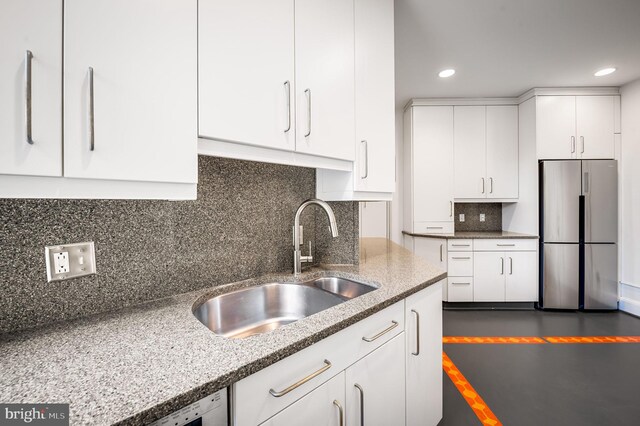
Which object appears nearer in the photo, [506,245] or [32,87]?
[32,87]

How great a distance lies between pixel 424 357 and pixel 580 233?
3.23 meters

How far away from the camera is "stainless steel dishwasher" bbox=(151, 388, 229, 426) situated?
566 millimetres

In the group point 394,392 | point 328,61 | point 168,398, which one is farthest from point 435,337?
point 328,61

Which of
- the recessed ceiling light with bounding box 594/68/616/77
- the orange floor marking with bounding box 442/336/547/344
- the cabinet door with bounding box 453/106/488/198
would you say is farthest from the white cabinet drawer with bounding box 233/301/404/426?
the recessed ceiling light with bounding box 594/68/616/77

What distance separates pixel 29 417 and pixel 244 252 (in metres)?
0.91

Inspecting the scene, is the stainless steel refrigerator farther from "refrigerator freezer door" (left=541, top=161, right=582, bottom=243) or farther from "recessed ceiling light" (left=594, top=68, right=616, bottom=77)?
"recessed ceiling light" (left=594, top=68, right=616, bottom=77)

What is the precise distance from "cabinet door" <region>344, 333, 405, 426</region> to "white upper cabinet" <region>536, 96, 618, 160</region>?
3.49 metres

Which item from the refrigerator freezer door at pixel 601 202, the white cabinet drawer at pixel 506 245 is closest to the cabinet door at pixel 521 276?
the white cabinet drawer at pixel 506 245

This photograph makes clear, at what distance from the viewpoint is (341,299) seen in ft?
4.21

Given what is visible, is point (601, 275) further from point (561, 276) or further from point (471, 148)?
point (471, 148)

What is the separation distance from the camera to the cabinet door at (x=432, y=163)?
12.6 feet

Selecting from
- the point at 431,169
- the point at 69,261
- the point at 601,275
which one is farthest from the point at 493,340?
the point at 69,261

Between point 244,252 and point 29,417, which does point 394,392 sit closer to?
point 244,252

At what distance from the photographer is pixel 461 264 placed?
3598 millimetres
